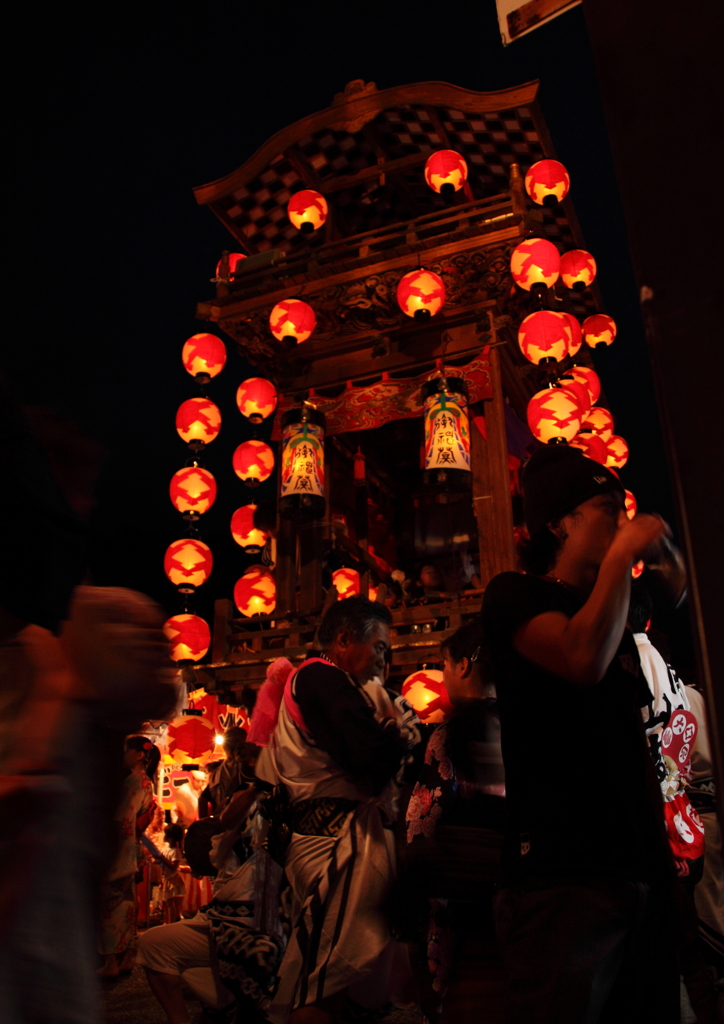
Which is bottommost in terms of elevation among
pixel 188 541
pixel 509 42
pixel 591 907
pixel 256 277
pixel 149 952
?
pixel 149 952

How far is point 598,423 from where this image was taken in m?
10.8

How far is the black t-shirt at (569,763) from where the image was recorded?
1.49m

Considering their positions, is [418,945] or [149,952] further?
[149,952]

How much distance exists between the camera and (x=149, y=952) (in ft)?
12.9

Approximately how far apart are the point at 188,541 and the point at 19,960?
29.0 feet

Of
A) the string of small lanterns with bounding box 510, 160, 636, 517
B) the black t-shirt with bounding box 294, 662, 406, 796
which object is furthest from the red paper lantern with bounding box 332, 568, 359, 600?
the black t-shirt with bounding box 294, 662, 406, 796

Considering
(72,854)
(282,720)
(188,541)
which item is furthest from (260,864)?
(188,541)

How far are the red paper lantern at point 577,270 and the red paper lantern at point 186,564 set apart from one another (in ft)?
20.1

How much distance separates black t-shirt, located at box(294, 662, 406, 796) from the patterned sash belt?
14cm

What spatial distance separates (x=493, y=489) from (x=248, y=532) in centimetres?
394

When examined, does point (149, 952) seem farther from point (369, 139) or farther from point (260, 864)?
point (369, 139)

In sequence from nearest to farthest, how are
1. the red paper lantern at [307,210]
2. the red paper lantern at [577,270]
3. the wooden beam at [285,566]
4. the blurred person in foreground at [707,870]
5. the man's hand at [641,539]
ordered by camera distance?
the man's hand at [641,539] → the blurred person in foreground at [707,870] → the wooden beam at [285,566] → the red paper lantern at [307,210] → the red paper lantern at [577,270]

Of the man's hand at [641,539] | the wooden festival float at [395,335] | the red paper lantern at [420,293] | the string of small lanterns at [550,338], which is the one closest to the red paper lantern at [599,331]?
the wooden festival float at [395,335]

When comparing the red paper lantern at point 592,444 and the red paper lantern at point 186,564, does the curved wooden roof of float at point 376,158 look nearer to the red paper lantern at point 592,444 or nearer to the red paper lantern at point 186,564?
the red paper lantern at point 592,444
